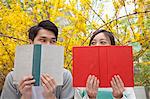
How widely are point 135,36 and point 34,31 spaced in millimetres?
1753

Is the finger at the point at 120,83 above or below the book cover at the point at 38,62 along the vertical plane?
below

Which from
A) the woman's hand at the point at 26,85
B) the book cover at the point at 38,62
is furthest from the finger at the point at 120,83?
the woman's hand at the point at 26,85

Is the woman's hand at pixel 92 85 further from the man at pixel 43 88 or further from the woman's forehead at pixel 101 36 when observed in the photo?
the woman's forehead at pixel 101 36

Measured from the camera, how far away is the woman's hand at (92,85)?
1370 millimetres

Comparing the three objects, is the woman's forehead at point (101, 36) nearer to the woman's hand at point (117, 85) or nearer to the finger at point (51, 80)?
the woman's hand at point (117, 85)

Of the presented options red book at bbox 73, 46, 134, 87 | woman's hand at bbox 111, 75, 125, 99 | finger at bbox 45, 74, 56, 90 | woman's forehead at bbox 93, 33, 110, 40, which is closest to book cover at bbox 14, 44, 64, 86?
finger at bbox 45, 74, 56, 90

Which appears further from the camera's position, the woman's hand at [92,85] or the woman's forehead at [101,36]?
the woman's forehead at [101,36]

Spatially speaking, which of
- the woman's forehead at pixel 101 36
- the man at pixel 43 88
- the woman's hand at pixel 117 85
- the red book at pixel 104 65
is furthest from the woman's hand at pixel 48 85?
the woman's forehead at pixel 101 36

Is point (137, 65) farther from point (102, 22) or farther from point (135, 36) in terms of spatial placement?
point (102, 22)

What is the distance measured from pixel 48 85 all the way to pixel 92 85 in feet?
0.82

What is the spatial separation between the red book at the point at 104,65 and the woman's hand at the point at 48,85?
5.4 inches

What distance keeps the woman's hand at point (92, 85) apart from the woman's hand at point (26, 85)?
31 cm

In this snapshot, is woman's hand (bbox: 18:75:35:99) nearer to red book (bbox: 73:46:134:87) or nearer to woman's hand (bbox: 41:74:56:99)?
woman's hand (bbox: 41:74:56:99)

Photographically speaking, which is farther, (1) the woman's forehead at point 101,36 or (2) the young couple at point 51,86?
(1) the woman's forehead at point 101,36
